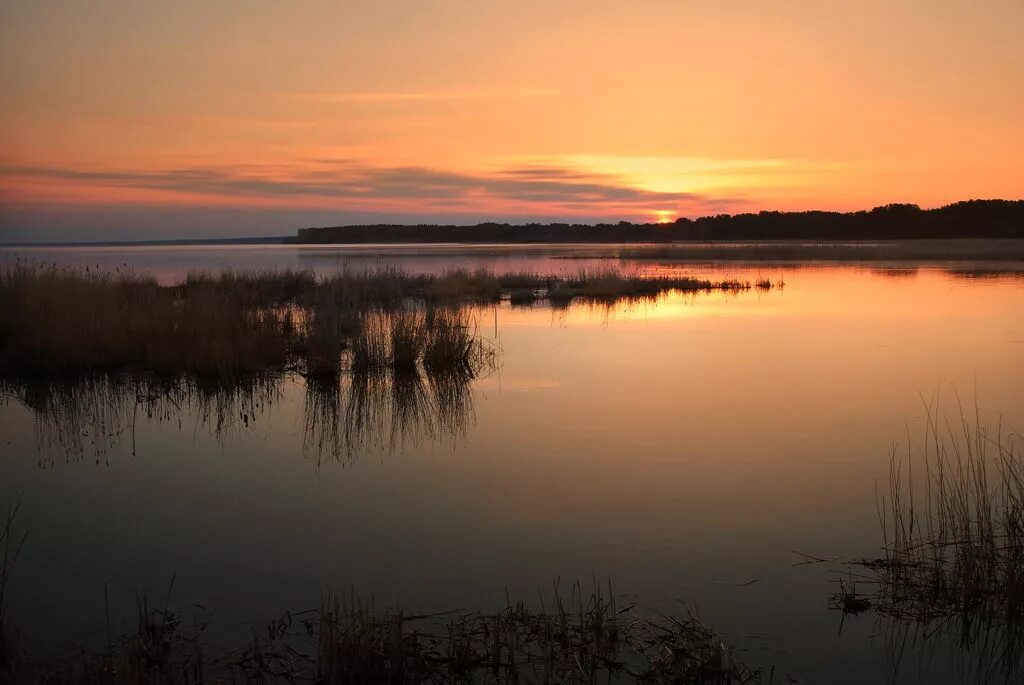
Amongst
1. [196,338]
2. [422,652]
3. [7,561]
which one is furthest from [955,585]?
[196,338]

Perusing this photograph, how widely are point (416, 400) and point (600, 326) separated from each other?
671cm

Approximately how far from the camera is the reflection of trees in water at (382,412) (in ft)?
20.0

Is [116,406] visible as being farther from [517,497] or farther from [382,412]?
[517,497]

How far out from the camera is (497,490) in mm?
4934

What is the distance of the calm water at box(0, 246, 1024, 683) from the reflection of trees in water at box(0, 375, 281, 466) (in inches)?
2.4

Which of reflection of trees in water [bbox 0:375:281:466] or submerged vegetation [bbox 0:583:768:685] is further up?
reflection of trees in water [bbox 0:375:281:466]

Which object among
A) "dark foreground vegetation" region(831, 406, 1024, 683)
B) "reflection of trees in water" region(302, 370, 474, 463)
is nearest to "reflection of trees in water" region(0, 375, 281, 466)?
"reflection of trees in water" region(302, 370, 474, 463)

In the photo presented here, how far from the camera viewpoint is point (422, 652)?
9.56 ft

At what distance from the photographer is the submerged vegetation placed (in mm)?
2756

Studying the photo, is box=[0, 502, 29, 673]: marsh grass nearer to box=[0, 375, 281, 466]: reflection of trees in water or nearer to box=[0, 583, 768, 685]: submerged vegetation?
box=[0, 583, 768, 685]: submerged vegetation

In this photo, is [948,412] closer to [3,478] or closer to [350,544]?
[350,544]

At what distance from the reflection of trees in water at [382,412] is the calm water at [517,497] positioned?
5cm

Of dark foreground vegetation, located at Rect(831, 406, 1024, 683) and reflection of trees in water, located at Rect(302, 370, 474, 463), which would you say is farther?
reflection of trees in water, located at Rect(302, 370, 474, 463)

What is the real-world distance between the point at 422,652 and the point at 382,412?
171 inches
